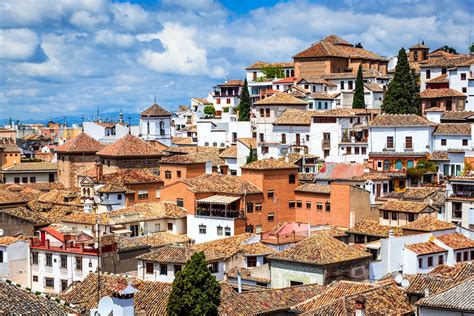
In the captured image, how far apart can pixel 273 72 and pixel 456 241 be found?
163 feet

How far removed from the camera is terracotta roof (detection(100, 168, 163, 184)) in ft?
179

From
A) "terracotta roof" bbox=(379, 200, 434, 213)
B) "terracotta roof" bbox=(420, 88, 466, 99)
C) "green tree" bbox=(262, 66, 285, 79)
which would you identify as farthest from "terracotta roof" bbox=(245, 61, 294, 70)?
"terracotta roof" bbox=(379, 200, 434, 213)

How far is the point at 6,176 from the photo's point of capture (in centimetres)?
7075

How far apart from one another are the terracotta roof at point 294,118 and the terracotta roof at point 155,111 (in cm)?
1138

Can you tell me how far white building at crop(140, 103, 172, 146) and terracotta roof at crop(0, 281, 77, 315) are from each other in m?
51.0

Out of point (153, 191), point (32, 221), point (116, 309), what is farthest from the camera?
point (153, 191)

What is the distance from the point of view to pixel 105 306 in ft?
79.3

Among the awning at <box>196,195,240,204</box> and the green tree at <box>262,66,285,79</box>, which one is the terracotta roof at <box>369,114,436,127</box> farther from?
the green tree at <box>262,66,285,79</box>

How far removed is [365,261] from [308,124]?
27366 mm

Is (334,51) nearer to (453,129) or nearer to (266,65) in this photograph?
(266,65)

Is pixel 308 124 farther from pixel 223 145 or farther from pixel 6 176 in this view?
pixel 6 176

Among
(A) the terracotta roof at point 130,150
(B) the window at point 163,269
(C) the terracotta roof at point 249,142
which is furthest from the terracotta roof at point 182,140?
(B) the window at point 163,269

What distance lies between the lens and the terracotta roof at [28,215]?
50.6 m

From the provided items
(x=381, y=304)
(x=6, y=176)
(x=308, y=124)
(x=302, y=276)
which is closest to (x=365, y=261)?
(x=302, y=276)
